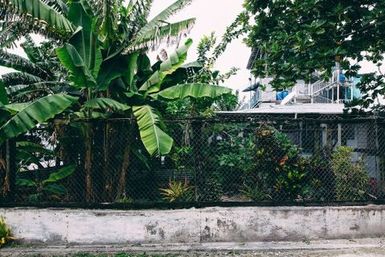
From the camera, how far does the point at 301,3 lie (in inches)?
267

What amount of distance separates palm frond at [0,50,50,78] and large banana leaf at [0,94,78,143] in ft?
13.2

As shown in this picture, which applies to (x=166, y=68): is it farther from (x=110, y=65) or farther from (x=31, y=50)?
(x=31, y=50)

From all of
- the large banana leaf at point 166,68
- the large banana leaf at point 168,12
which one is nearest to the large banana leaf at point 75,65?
the large banana leaf at point 166,68

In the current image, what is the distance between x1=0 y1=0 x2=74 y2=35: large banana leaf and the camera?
689 cm

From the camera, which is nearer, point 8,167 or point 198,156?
point 8,167

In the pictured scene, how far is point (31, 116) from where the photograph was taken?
6.66 meters

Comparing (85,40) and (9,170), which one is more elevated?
(85,40)

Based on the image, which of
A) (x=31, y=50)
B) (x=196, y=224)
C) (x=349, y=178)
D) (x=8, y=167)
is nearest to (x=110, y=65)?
(x=8, y=167)

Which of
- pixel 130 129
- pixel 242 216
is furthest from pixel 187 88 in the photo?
pixel 242 216

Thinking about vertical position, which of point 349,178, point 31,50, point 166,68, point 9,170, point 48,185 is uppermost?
point 31,50

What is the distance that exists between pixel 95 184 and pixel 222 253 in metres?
2.98

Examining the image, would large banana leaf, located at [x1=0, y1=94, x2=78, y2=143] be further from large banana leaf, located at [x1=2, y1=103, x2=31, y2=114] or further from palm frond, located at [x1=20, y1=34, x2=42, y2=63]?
palm frond, located at [x1=20, y1=34, x2=42, y2=63]

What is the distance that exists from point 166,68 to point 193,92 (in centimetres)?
132

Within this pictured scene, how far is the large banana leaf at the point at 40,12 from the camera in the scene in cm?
689
